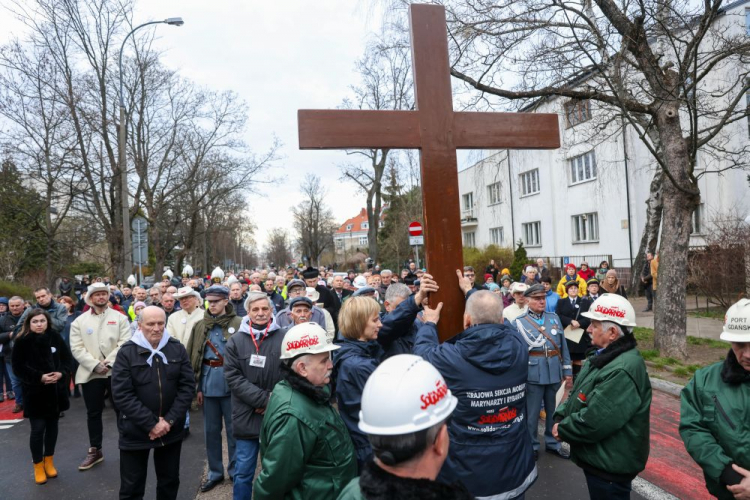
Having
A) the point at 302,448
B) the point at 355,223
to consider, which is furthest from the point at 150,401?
the point at 355,223

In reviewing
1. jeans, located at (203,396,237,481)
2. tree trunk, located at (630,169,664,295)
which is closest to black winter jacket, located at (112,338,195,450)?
jeans, located at (203,396,237,481)

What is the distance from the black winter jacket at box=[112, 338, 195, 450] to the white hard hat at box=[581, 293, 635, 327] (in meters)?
3.24

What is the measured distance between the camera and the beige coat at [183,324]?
6.21 metres

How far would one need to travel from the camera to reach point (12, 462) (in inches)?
234

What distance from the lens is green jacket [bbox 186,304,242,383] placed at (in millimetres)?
5088

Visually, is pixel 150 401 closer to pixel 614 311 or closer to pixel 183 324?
pixel 183 324

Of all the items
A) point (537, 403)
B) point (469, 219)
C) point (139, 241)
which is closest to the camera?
point (537, 403)

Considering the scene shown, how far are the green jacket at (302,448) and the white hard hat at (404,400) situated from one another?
0.96 meters

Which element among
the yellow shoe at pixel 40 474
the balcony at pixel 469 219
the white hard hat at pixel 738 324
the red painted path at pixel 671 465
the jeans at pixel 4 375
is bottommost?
the red painted path at pixel 671 465

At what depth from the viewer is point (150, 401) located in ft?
12.8

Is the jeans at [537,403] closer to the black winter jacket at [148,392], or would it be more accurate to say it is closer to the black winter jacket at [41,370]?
the black winter jacket at [148,392]

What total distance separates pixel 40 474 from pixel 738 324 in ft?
21.2

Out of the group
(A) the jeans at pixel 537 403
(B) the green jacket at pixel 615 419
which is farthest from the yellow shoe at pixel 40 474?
(B) the green jacket at pixel 615 419

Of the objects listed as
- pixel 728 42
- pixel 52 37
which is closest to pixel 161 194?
pixel 52 37
